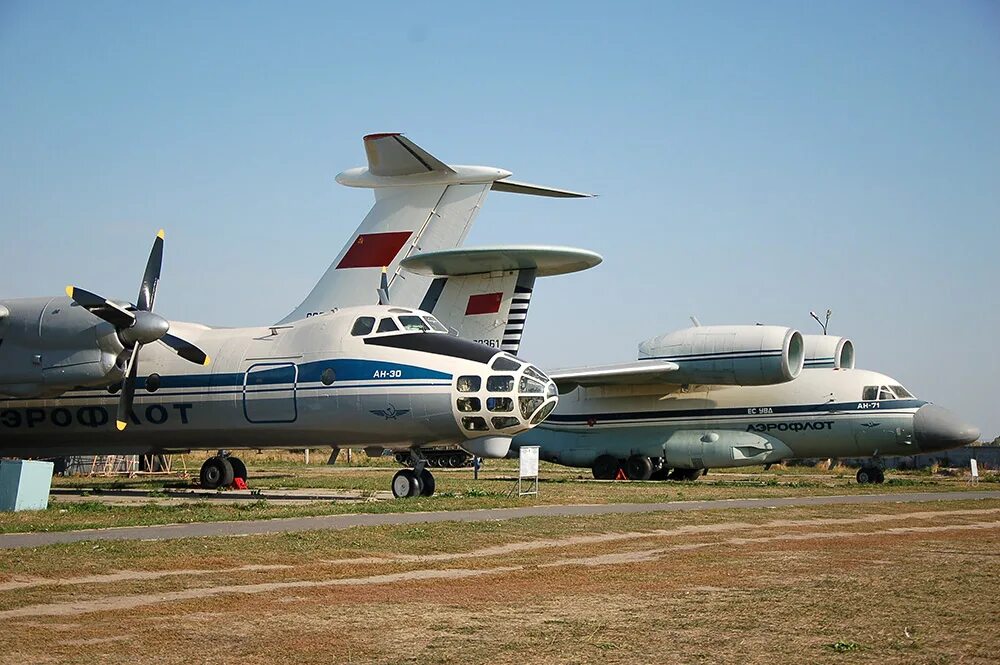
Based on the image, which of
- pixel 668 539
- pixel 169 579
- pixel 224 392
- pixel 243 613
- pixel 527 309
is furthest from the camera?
pixel 527 309

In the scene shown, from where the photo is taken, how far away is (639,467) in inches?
1540

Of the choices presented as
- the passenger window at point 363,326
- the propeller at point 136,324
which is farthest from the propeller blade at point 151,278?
the passenger window at point 363,326

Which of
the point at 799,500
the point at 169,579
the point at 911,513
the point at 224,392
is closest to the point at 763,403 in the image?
the point at 799,500

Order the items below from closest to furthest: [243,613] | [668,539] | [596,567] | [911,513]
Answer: [243,613], [596,567], [668,539], [911,513]

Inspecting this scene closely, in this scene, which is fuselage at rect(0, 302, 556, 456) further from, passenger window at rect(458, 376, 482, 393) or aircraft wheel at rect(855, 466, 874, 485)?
aircraft wheel at rect(855, 466, 874, 485)

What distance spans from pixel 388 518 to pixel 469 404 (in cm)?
437

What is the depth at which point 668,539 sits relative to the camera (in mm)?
16859

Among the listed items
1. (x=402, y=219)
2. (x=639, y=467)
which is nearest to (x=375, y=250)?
(x=402, y=219)

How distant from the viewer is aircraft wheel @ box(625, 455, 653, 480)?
1537 inches

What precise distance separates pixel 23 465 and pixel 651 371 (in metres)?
22.2

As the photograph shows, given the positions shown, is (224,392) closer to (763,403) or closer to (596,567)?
(596,567)

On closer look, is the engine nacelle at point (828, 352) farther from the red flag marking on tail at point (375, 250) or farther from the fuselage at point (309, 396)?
the fuselage at point (309, 396)

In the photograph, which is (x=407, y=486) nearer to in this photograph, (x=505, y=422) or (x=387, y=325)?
Result: (x=505, y=422)

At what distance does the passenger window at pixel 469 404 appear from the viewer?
22.7 metres
